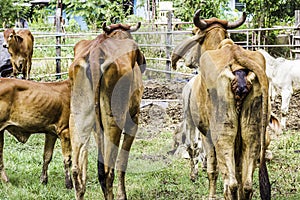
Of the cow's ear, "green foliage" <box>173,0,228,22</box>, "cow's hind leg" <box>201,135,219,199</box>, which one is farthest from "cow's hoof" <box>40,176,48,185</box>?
"green foliage" <box>173,0,228,22</box>

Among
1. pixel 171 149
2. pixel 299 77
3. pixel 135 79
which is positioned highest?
pixel 135 79

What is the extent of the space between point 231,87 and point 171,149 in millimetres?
5320

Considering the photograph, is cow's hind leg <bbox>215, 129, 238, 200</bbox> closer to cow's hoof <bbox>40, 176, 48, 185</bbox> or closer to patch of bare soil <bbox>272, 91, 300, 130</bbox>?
cow's hoof <bbox>40, 176, 48, 185</bbox>

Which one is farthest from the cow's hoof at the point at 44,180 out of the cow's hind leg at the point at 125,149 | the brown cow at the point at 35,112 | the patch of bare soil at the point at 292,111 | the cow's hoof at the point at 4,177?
the patch of bare soil at the point at 292,111

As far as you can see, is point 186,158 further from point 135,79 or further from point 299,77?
point 299,77

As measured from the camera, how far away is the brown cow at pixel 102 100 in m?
5.90

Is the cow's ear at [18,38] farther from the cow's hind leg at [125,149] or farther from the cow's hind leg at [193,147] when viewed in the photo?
the cow's hind leg at [125,149]

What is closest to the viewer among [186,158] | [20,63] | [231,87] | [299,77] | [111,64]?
[231,87]

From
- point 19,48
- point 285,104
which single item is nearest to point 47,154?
point 285,104

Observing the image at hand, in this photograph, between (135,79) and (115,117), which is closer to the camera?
(115,117)

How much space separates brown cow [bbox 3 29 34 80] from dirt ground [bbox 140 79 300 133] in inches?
133

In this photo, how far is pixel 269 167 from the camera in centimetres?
867

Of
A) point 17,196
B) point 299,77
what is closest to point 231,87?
point 17,196

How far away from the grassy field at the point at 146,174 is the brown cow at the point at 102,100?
1.18 meters
